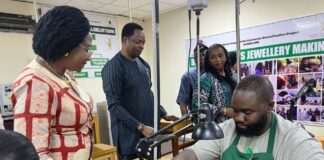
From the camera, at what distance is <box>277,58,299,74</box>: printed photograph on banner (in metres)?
3.55

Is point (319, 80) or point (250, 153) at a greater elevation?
point (319, 80)

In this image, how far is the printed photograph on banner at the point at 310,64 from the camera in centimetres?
334

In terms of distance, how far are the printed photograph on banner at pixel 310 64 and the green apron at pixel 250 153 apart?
2667 mm

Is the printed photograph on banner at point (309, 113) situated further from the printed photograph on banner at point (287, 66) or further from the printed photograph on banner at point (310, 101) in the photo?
the printed photograph on banner at point (287, 66)

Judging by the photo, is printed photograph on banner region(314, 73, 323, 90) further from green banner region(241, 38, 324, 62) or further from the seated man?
the seated man

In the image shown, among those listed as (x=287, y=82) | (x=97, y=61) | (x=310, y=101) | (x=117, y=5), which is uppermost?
(x=117, y=5)

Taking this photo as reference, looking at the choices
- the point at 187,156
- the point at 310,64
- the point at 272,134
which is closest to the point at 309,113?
the point at 310,64

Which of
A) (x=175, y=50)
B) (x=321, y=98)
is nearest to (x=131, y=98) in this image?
(x=321, y=98)

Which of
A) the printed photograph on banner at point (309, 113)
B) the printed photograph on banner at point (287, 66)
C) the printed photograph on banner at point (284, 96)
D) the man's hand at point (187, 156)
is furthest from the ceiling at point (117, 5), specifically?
the man's hand at point (187, 156)

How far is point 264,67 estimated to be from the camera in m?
3.85

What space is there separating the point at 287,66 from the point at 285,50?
0.22 m

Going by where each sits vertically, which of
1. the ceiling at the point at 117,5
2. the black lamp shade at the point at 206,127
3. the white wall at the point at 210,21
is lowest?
the black lamp shade at the point at 206,127

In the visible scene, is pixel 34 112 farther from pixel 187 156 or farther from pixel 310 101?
pixel 310 101

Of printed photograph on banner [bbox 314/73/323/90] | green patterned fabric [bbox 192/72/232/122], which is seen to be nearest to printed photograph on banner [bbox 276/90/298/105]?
printed photograph on banner [bbox 314/73/323/90]
